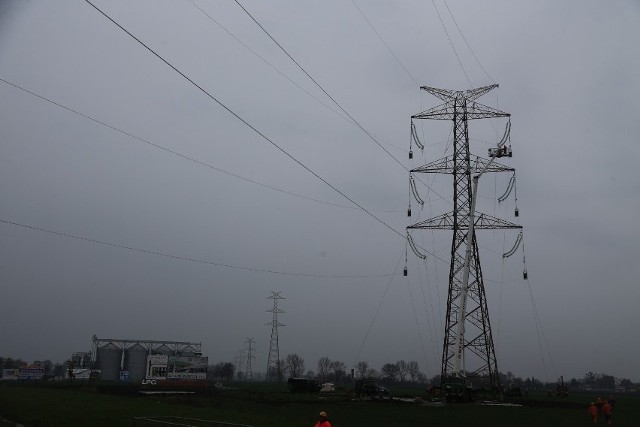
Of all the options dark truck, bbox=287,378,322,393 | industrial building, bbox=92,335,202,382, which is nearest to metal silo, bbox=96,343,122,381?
industrial building, bbox=92,335,202,382

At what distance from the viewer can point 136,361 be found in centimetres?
11919

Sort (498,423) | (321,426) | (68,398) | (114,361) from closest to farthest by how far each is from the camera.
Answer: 1. (321,426)
2. (498,423)
3. (68,398)
4. (114,361)

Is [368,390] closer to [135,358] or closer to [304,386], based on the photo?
[304,386]

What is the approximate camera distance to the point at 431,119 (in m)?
51.0

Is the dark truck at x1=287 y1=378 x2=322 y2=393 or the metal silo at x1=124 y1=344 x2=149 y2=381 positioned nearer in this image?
the dark truck at x1=287 y1=378 x2=322 y2=393

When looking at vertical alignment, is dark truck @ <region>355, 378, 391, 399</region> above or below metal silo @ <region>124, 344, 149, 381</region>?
below

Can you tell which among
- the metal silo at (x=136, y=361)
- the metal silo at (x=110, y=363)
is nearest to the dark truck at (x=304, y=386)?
the metal silo at (x=136, y=361)

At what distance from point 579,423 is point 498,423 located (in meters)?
5.42

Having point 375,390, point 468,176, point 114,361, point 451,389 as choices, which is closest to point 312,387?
point 375,390

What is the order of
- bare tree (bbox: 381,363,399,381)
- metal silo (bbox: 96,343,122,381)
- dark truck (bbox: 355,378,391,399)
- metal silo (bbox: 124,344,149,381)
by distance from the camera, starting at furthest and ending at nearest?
1. bare tree (bbox: 381,363,399,381)
2. metal silo (bbox: 124,344,149,381)
3. metal silo (bbox: 96,343,122,381)
4. dark truck (bbox: 355,378,391,399)

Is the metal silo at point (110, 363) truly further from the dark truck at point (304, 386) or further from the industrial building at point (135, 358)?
the dark truck at point (304, 386)

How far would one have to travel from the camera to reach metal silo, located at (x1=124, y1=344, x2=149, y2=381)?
114 metres

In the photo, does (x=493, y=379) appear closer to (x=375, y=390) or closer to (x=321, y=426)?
(x=375, y=390)

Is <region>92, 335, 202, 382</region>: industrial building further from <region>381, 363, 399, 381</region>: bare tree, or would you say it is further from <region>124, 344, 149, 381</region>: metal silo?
<region>381, 363, 399, 381</region>: bare tree
